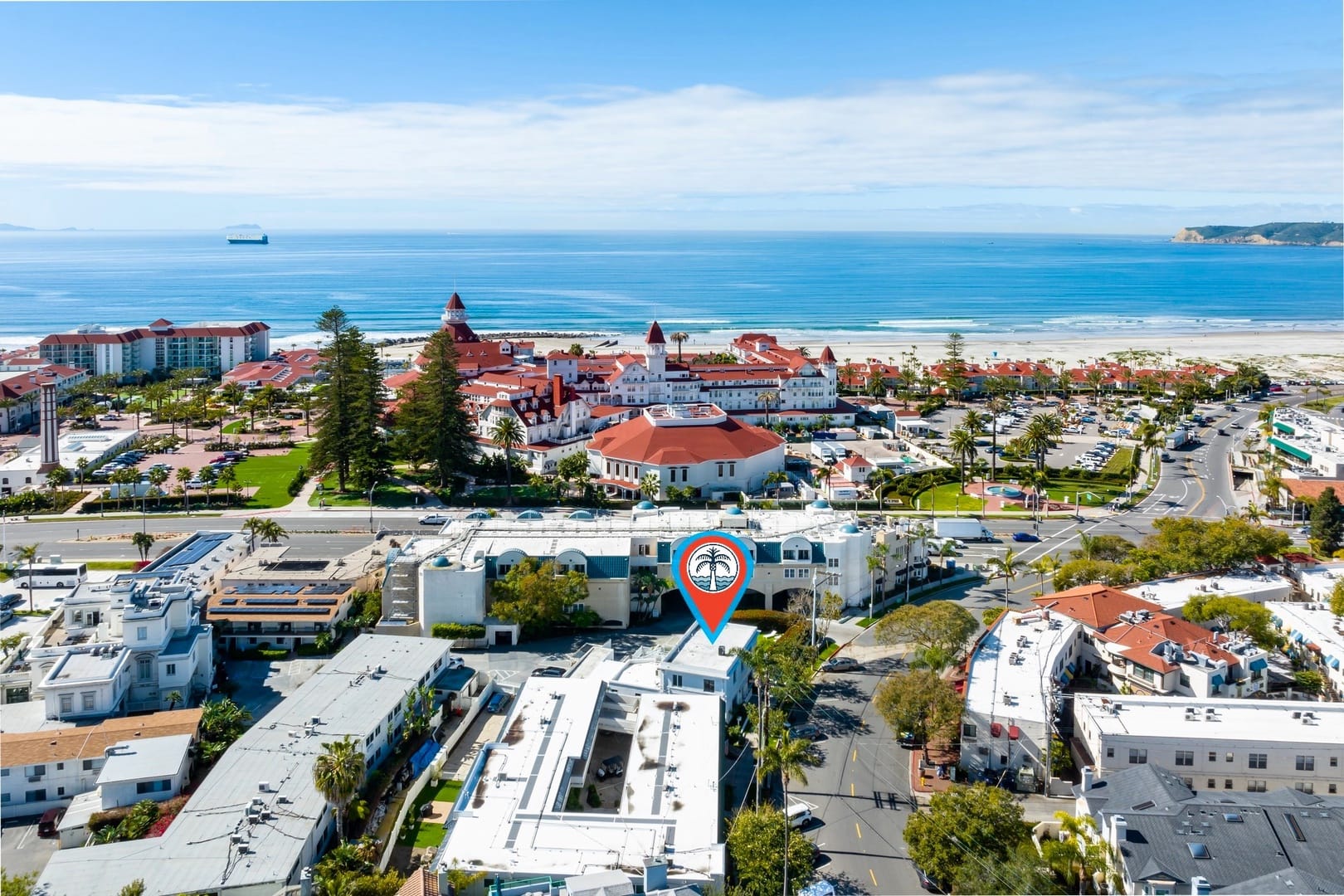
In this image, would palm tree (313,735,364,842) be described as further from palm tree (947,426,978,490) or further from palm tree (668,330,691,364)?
palm tree (668,330,691,364)

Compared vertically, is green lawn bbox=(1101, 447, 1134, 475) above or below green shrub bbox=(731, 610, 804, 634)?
above

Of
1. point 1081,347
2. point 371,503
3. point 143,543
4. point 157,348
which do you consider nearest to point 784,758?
point 143,543

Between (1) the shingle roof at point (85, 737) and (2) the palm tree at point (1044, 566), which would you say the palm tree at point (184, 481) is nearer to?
(1) the shingle roof at point (85, 737)

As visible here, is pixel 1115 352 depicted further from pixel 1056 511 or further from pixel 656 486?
pixel 656 486

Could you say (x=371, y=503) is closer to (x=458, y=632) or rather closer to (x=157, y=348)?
(x=458, y=632)

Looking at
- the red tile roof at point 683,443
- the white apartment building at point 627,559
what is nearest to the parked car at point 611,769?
the white apartment building at point 627,559

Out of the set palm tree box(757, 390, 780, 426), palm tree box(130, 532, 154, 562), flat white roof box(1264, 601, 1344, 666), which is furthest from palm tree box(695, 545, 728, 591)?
palm tree box(757, 390, 780, 426)
